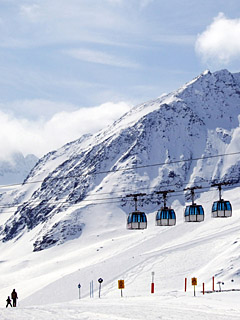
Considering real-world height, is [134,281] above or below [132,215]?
below

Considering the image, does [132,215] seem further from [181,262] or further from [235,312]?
[181,262]

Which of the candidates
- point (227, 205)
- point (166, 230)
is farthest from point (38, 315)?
point (166, 230)

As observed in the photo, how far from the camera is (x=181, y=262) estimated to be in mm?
79500

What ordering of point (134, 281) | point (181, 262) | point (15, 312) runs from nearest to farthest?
1. point (15, 312)
2. point (134, 281)
3. point (181, 262)

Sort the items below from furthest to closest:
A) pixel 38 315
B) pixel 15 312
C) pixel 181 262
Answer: pixel 181 262
pixel 15 312
pixel 38 315

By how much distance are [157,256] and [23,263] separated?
354ft

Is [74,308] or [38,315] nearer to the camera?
[38,315]

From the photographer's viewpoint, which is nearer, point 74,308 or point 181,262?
point 74,308

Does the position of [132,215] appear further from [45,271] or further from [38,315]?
[45,271]

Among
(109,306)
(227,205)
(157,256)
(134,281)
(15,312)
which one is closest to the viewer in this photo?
(15,312)

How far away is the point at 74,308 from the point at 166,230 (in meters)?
141

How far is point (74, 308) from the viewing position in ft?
82.9

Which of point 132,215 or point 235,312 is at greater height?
point 132,215

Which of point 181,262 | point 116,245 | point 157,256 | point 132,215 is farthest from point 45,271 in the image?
point 132,215
